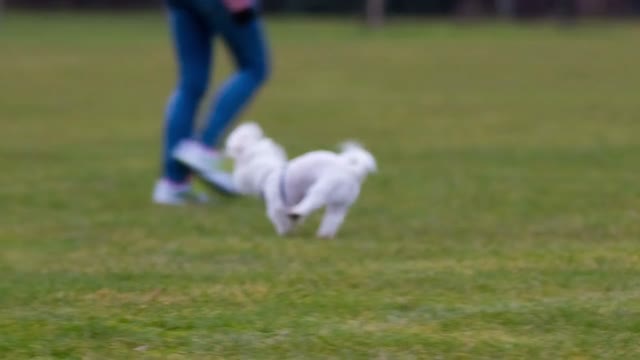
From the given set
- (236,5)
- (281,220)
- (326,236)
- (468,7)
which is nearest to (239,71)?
(236,5)

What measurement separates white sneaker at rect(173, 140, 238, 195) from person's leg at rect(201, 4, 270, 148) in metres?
0.16

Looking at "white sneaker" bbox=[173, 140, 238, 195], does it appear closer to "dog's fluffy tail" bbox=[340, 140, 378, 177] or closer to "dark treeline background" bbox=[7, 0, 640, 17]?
"dog's fluffy tail" bbox=[340, 140, 378, 177]

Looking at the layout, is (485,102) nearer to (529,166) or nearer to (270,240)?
(529,166)

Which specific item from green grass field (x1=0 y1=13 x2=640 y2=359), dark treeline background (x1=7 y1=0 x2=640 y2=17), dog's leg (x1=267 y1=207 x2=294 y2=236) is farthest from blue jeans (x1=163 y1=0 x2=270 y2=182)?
dark treeline background (x1=7 y1=0 x2=640 y2=17)

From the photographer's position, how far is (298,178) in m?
6.66

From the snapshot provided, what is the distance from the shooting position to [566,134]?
1287cm

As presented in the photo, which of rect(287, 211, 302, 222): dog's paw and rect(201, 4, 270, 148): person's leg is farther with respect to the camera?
rect(201, 4, 270, 148): person's leg

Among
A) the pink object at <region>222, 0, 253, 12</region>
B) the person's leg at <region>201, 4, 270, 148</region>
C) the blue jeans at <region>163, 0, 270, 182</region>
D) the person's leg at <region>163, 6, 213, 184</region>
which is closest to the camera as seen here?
the pink object at <region>222, 0, 253, 12</region>

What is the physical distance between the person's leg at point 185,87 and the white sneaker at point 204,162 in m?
0.11

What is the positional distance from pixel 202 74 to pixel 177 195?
0.66 m

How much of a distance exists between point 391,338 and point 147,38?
3072 cm

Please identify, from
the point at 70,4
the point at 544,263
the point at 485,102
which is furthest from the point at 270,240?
the point at 70,4

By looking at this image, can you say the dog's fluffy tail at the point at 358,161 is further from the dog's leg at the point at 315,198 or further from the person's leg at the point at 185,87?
the person's leg at the point at 185,87

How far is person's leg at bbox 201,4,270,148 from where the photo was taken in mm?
7930
